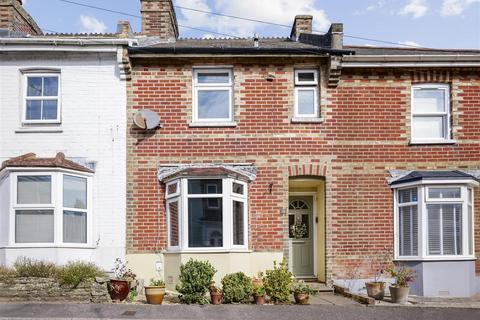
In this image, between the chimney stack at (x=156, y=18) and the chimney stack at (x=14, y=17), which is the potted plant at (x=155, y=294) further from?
the chimney stack at (x=14, y=17)

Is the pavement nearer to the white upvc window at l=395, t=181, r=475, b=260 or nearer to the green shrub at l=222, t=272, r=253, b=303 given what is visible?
the green shrub at l=222, t=272, r=253, b=303

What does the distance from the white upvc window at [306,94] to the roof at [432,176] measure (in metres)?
2.75

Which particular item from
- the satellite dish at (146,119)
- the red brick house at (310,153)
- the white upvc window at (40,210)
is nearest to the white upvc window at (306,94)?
the red brick house at (310,153)

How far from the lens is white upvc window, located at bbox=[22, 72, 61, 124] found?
15.9m

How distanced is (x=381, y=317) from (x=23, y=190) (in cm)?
891

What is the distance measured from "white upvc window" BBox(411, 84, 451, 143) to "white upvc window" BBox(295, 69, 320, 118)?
103 inches

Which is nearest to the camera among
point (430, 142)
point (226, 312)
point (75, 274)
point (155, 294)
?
point (226, 312)

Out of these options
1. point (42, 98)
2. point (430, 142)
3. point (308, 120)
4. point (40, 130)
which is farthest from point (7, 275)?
point (430, 142)

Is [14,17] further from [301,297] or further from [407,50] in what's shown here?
[407,50]

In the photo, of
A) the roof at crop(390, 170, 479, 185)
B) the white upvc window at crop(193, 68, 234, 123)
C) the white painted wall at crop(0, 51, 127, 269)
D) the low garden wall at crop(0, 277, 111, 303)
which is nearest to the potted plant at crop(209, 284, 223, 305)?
the low garden wall at crop(0, 277, 111, 303)

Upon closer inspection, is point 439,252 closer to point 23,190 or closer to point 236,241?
point 236,241

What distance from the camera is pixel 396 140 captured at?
52.7 feet

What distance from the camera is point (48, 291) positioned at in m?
13.5

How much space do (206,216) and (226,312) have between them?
332cm
